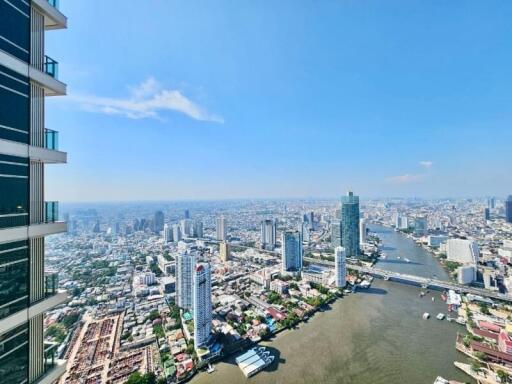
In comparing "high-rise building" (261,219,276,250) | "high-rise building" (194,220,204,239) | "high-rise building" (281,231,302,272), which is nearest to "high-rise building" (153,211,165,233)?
"high-rise building" (194,220,204,239)

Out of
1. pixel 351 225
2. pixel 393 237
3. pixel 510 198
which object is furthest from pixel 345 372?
pixel 510 198

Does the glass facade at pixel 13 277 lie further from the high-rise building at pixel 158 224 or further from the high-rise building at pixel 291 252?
the high-rise building at pixel 158 224

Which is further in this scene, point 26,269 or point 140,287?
point 140,287

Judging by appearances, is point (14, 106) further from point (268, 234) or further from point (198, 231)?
point (198, 231)

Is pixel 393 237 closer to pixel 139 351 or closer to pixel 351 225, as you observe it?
pixel 351 225

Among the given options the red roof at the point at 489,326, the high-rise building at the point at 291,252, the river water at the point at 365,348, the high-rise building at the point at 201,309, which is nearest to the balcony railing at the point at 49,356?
the river water at the point at 365,348
